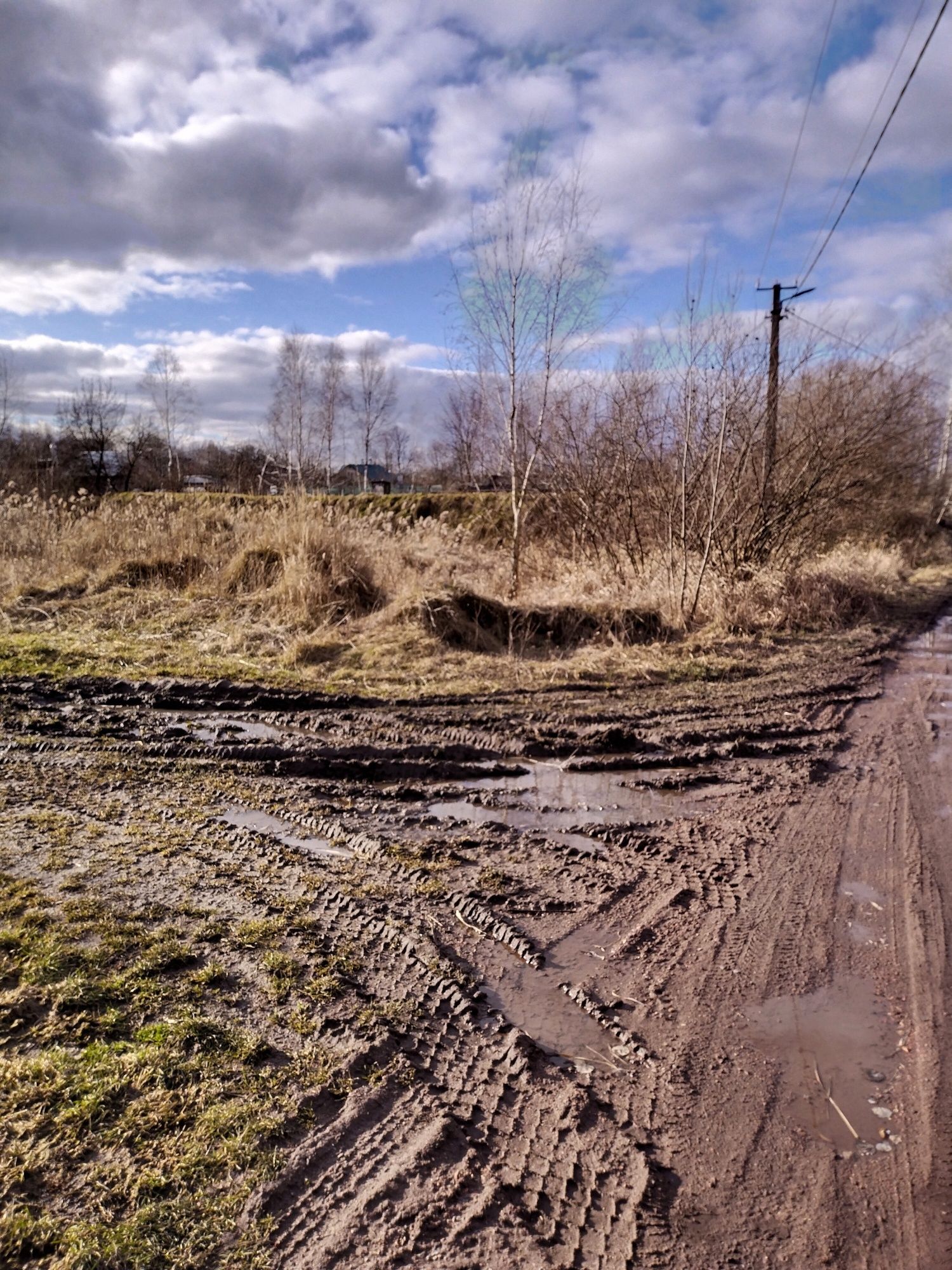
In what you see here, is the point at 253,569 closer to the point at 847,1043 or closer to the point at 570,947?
the point at 570,947

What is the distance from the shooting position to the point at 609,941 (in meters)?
3.12

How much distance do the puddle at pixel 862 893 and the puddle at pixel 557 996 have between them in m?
1.20

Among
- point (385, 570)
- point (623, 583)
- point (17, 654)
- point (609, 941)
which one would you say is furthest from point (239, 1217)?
point (623, 583)

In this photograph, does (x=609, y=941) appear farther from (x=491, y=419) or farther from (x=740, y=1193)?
(x=491, y=419)

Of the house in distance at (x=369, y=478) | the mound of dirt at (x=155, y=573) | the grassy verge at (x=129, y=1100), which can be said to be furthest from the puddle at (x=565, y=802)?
the house in distance at (x=369, y=478)

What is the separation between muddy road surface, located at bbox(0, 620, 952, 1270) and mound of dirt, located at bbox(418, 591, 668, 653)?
2.38m

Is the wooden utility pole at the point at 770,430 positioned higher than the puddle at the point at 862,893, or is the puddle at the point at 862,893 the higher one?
the wooden utility pole at the point at 770,430

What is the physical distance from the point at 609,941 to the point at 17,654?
257 inches

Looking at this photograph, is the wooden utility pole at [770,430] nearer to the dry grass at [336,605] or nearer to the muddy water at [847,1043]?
the dry grass at [336,605]

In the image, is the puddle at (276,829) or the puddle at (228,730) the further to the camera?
the puddle at (228,730)

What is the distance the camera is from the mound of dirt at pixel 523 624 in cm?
852

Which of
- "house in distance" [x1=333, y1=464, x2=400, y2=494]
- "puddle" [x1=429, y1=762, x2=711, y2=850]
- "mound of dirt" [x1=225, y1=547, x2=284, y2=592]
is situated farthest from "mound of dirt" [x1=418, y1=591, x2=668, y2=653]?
"house in distance" [x1=333, y1=464, x2=400, y2=494]

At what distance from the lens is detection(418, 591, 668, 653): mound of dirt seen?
8516mm

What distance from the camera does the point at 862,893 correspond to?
140 inches
